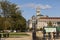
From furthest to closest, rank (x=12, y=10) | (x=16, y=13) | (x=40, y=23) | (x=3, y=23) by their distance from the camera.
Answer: (x=40, y=23)
(x=16, y=13)
(x=12, y=10)
(x=3, y=23)

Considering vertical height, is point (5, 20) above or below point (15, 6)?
below

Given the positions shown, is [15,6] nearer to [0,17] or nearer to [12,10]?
[12,10]

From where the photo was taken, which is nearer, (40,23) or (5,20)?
(5,20)

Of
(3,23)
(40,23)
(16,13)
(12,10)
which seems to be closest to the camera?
(3,23)

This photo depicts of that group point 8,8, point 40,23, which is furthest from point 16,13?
point 40,23

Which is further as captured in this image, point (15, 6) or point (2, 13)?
point (15, 6)

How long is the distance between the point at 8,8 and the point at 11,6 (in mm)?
1280

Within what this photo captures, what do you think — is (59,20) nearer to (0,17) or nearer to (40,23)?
(40,23)

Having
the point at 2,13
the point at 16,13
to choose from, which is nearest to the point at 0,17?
the point at 2,13

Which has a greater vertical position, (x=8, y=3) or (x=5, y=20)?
(x=8, y=3)

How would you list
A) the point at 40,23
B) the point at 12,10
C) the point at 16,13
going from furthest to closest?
the point at 40,23
the point at 16,13
the point at 12,10

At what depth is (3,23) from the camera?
152 ft

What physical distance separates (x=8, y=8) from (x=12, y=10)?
8.45ft

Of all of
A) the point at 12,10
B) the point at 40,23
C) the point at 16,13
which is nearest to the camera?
the point at 12,10
